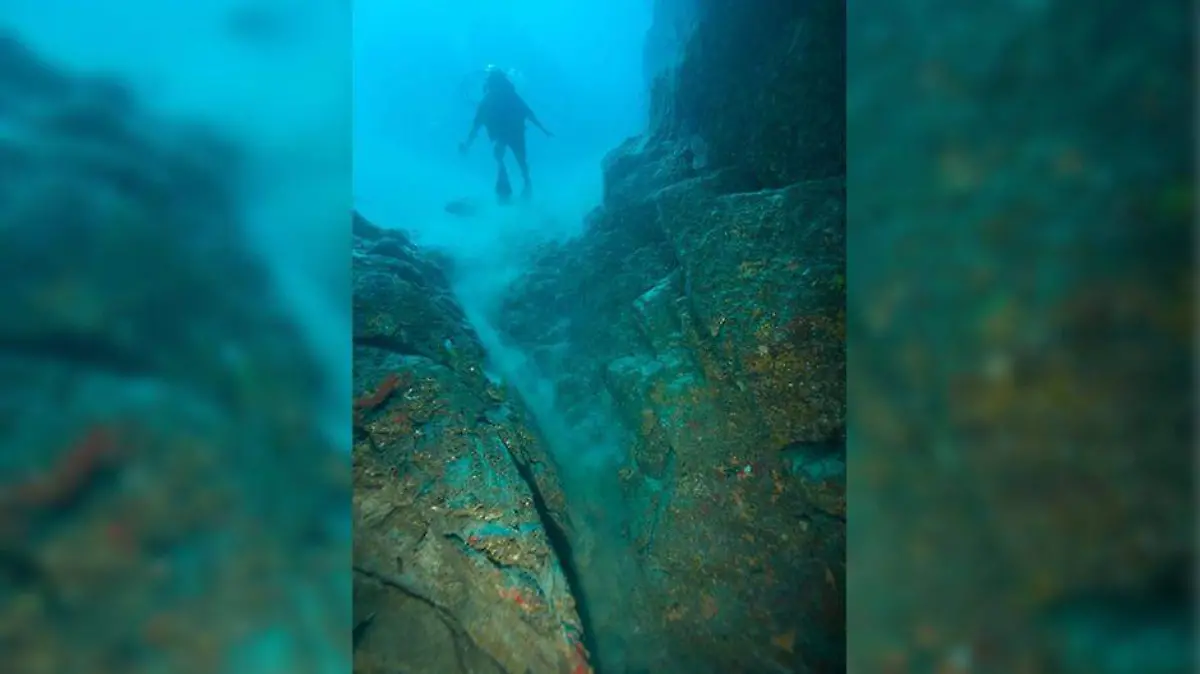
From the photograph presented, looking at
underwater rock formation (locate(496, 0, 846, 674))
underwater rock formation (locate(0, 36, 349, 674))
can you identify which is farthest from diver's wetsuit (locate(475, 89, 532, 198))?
underwater rock formation (locate(0, 36, 349, 674))

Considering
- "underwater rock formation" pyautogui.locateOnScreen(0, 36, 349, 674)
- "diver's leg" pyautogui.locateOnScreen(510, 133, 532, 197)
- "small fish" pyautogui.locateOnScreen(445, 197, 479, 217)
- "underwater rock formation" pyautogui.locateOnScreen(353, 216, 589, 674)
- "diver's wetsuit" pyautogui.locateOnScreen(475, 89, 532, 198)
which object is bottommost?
"underwater rock formation" pyautogui.locateOnScreen(353, 216, 589, 674)

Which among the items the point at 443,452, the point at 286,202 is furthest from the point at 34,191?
the point at 443,452

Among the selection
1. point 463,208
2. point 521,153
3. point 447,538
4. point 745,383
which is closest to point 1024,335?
point 745,383

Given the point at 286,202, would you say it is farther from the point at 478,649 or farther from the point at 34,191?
the point at 478,649

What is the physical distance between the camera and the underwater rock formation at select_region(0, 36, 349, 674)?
0.75 metres

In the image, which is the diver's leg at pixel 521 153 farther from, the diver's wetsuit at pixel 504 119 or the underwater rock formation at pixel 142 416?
the underwater rock formation at pixel 142 416

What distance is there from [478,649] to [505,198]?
7.46 metres

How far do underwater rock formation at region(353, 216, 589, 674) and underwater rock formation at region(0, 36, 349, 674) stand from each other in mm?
2078

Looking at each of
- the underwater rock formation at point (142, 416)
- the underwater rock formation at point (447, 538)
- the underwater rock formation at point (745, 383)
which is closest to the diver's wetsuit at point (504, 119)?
the underwater rock formation at point (745, 383)

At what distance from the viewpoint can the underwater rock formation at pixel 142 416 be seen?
2.46 ft

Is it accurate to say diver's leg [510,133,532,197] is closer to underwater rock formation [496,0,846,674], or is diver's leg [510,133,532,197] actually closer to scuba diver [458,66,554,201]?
scuba diver [458,66,554,201]

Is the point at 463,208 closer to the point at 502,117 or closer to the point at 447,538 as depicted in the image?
the point at 502,117

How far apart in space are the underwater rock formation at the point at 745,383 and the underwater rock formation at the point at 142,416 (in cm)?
258

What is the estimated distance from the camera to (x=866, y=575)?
36.1 inches
